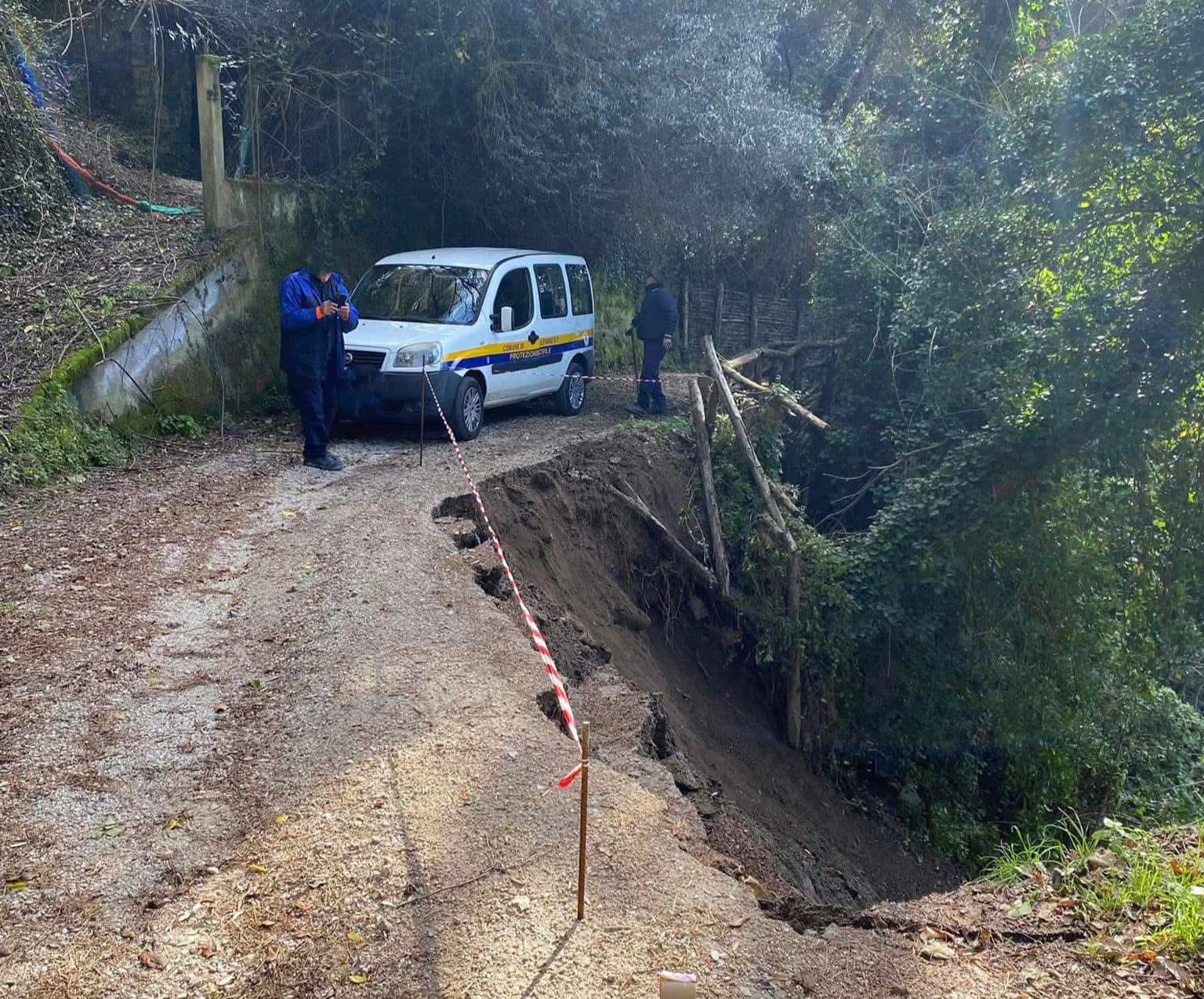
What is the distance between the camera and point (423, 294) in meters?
12.1

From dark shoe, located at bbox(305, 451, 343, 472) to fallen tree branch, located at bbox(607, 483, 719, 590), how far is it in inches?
110

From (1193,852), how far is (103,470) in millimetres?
9294

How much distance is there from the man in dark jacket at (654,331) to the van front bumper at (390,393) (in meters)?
3.43

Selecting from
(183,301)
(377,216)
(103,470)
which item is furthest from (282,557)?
(377,216)

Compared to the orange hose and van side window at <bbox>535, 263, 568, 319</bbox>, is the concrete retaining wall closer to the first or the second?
the orange hose

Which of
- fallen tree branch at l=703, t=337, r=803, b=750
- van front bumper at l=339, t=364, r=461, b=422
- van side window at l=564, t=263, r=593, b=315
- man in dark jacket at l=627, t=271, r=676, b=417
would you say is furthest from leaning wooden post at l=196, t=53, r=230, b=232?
fallen tree branch at l=703, t=337, r=803, b=750

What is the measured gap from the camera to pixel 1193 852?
544 cm

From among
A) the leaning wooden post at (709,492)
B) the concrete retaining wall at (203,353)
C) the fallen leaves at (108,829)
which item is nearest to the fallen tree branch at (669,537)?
the leaning wooden post at (709,492)

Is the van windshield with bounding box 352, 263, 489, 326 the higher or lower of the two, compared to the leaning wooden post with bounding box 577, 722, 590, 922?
higher

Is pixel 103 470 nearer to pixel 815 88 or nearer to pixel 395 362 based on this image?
pixel 395 362

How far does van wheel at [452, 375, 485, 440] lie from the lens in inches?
457

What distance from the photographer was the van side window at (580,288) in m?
14.0

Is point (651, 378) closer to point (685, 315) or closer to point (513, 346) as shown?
point (513, 346)

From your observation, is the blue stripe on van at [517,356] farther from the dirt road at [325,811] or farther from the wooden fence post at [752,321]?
the wooden fence post at [752,321]
